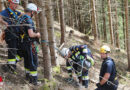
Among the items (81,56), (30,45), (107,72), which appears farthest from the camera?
(81,56)

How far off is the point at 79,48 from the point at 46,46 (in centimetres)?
229

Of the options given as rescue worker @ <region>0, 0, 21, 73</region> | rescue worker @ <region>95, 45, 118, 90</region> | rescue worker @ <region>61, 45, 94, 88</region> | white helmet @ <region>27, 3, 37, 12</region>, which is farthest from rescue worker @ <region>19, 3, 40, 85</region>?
rescue worker @ <region>95, 45, 118, 90</region>

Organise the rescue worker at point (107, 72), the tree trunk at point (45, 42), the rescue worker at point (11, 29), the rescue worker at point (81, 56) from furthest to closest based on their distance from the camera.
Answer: the rescue worker at point (81, 56), the rescue worker at point (107, 72), the rescue worker at point (11, 29), the tree trunk at point (45, 42)

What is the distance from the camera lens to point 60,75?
6.80m

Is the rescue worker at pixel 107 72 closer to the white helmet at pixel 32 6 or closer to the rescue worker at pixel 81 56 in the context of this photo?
the rescue worker at pixel 81 56

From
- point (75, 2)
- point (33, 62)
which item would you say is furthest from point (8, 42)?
point (75, 2)

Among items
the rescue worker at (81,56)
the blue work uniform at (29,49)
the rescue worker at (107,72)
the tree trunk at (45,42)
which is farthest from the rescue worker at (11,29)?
the rescue worker at (107,72)

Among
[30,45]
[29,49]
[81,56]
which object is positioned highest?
[30,45]

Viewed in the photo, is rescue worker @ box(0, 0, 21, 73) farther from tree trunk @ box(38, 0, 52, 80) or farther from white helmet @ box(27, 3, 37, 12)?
tree trunk @ box(38, 0, 52, 80)

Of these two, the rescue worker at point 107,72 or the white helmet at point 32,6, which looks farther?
the rescue worker at point 107,72

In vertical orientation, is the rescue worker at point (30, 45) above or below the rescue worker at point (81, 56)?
above

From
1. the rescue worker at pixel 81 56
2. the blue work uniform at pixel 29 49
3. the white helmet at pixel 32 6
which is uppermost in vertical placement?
the white helmet at pixel 32 6

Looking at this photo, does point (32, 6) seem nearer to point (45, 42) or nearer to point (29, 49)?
point (45, 42)

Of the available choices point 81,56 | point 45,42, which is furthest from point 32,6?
point 81,56
